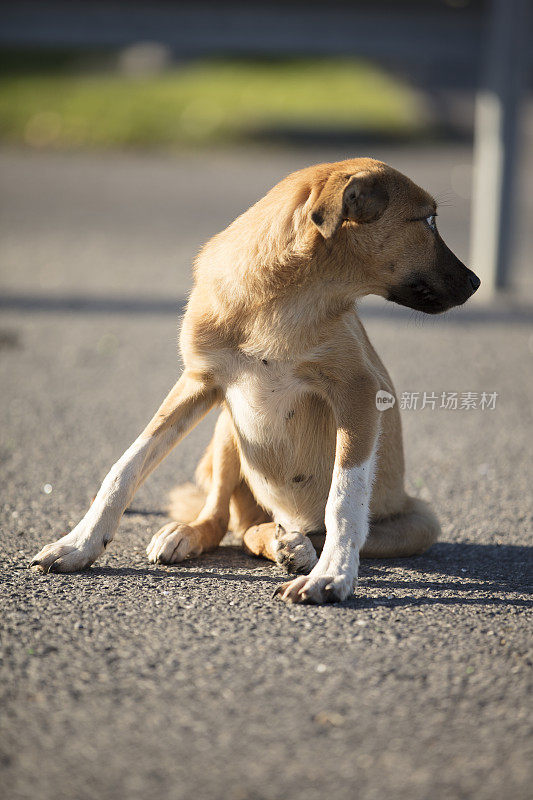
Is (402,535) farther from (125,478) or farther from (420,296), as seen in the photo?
(125,478)

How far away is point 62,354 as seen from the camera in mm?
6527

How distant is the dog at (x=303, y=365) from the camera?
3018 mm

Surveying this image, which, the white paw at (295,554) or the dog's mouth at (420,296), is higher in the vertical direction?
the dog's mouth at (420,296)

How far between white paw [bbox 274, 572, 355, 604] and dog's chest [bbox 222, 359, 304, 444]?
58 centimetres

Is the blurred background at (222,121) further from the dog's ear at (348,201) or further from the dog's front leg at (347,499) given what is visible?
the dog's front leg at (347,499)

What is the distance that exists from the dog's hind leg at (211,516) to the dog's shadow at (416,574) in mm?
52

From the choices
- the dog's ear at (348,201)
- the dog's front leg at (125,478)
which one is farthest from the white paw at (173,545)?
the dog's ear at (348,201)

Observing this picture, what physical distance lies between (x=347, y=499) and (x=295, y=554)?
10.8 inches

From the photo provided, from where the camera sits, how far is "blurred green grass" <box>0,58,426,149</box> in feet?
56.1

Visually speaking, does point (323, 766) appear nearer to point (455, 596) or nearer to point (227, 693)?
point (227, 693)

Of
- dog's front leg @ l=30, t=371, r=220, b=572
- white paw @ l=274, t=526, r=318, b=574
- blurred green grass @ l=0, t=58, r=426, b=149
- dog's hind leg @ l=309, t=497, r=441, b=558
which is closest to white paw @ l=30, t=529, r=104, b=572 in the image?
dog's front leg @ l=30, t=371, r=220, b=572

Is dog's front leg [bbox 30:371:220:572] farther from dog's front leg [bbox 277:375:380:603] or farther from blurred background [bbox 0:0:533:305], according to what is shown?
blurred background [bbox 0:0:533:305]

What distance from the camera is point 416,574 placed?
329 centimetres

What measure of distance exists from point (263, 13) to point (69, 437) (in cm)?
505
